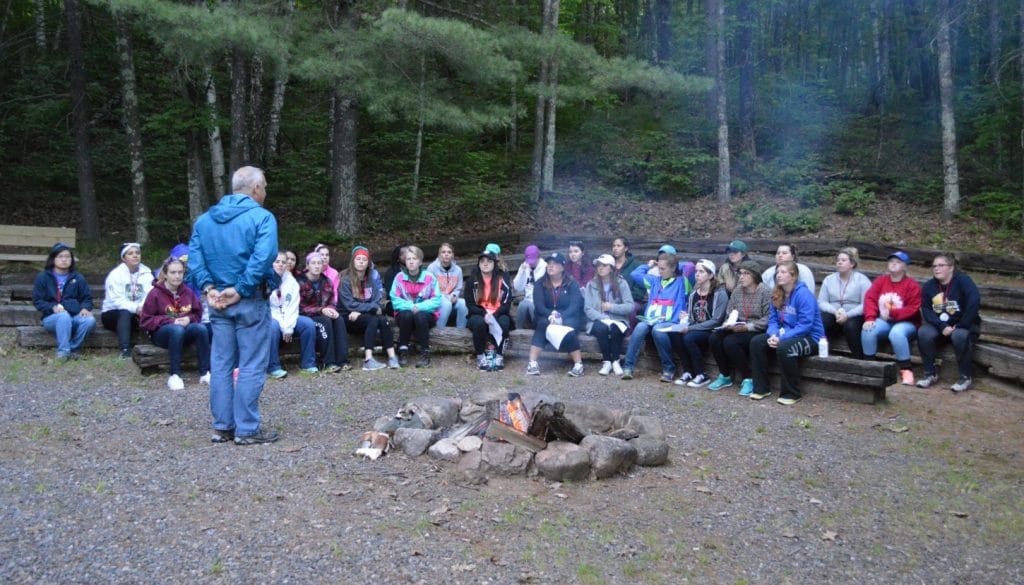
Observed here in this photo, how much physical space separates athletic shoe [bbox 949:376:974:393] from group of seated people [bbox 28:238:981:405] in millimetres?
11

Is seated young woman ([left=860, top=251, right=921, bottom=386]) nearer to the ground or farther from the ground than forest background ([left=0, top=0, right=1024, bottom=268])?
nearer to the ground

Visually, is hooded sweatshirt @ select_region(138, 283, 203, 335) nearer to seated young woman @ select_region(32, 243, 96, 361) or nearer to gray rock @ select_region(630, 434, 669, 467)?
seated young woman @ select_region(32, 243, 96, 361)

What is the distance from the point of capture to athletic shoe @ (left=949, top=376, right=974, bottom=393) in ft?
26.3

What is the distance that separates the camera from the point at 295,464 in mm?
5258

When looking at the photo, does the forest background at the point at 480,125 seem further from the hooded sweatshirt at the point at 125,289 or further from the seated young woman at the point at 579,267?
the hooded sweatshirt at the point at 125,289

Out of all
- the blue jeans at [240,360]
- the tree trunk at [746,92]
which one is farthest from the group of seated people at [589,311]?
the tree trunk at [746,92]

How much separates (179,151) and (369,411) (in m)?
13.1

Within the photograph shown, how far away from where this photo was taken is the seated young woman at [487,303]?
9391 mm

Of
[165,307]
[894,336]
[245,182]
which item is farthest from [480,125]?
[245,182]

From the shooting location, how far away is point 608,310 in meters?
9.32

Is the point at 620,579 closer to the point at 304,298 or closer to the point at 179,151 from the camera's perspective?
the point at 304,298

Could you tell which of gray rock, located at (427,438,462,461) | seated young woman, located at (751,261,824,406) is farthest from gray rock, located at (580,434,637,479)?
seated young woman, located at (751,261,824,406)

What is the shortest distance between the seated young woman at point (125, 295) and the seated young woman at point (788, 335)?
21.8ft

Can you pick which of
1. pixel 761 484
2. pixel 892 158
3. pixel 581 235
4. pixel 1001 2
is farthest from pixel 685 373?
pixel 1001 2
